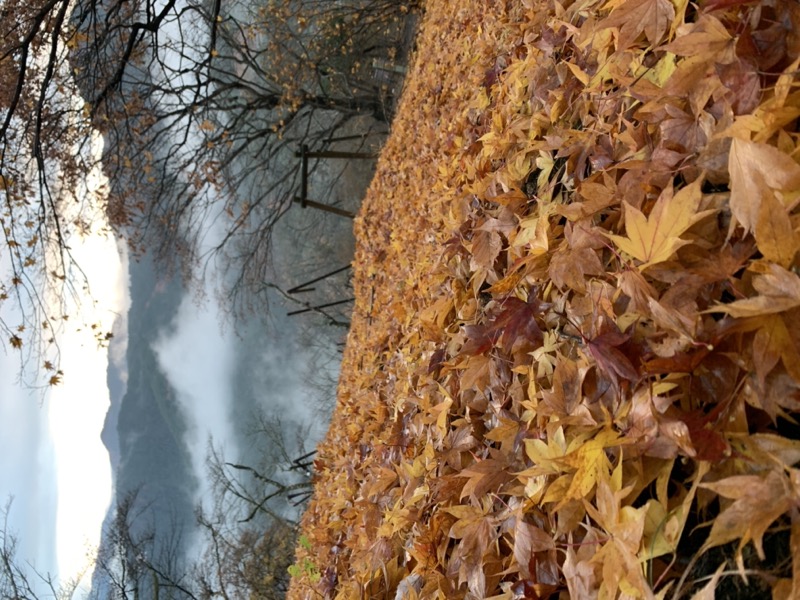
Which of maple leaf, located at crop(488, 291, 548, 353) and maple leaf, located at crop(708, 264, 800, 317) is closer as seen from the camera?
maple leaf, located at crop(708, 264, 800, 317)

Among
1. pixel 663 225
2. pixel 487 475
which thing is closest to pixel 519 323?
pixel 487 475

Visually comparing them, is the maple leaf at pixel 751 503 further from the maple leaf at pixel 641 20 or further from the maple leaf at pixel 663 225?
the maple leaf at pixel 641 20

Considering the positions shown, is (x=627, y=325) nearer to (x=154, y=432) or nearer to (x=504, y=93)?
(x=504, y=93)

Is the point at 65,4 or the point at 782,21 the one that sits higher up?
the point at 65,4

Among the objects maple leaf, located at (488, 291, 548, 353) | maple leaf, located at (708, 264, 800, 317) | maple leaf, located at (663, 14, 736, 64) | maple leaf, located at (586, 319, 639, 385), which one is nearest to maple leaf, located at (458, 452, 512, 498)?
maple leaf, located at (488, 291, 548, 353)

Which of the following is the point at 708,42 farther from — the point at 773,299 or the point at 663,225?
the point at 773,299

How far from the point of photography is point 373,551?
2.23 metres

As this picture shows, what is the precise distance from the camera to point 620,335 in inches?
43.9

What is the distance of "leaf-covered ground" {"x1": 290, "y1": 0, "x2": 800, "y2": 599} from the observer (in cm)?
86

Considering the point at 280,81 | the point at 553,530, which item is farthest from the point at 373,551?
the point at 280,81

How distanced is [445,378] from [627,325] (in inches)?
42.6

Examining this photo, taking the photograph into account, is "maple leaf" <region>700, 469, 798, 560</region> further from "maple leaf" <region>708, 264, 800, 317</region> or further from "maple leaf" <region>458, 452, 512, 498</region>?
"maple leaf" <region>458, 452, 512, 498</region>

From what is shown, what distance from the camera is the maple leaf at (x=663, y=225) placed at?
99cm

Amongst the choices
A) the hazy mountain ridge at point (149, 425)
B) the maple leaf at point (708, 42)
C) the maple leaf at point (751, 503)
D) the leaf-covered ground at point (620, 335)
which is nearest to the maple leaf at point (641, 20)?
the leaf-covered ground at point (620, 335)
